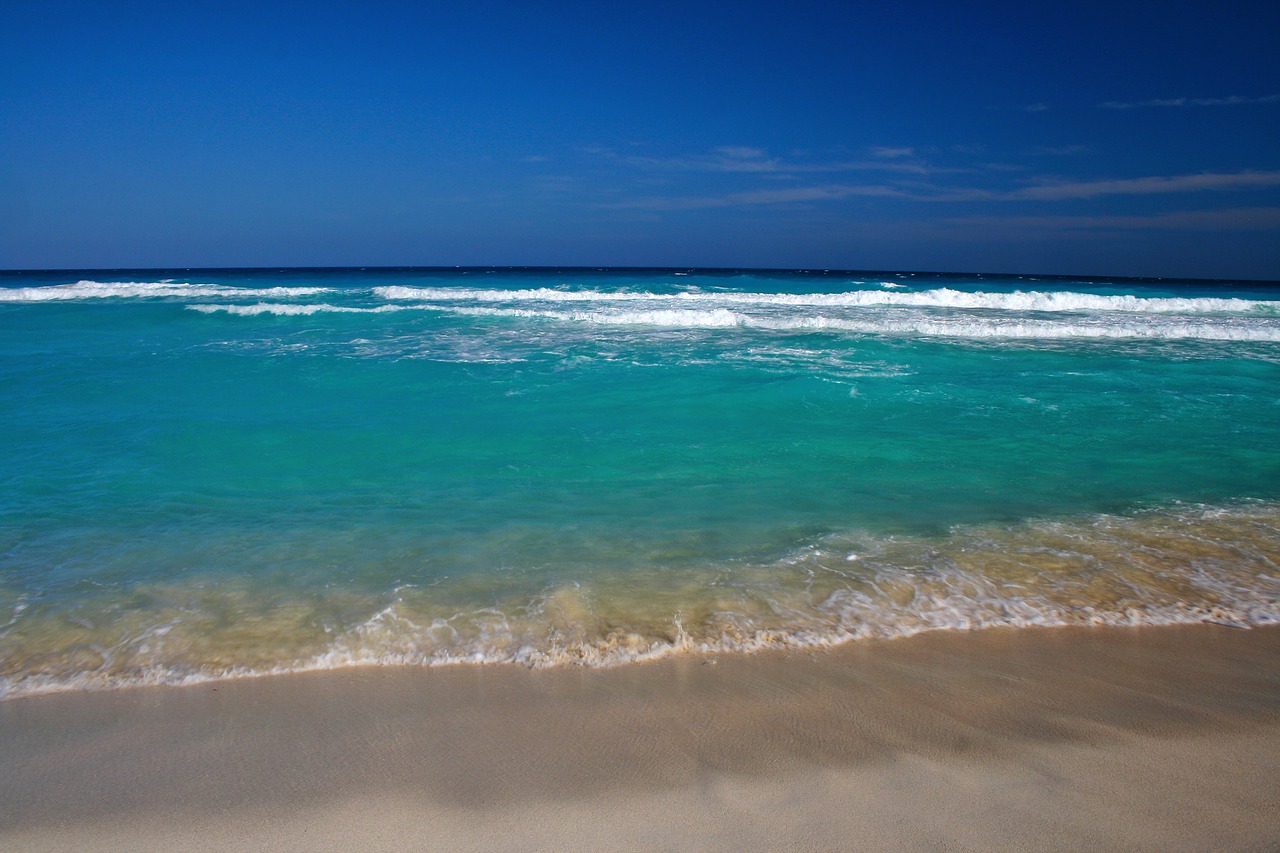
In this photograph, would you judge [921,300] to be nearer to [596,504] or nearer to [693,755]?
[596,504]

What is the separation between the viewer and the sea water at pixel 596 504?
354 centimetres

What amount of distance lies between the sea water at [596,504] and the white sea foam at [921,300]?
43.5 ft

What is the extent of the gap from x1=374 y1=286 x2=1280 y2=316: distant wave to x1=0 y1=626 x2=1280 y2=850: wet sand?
918 inches

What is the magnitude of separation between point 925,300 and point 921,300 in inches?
6.0

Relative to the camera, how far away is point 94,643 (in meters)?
3.35

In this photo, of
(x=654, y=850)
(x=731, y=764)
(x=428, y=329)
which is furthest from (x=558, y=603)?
(x=428, y=329)

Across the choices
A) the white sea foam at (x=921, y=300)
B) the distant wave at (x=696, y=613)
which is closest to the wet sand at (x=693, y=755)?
the distant wave at (x=696, y=613)

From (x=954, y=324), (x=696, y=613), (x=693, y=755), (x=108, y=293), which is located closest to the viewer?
(x=693, y=755)

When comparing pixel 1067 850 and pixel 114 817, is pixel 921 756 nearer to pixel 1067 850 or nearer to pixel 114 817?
pixel 1067 850

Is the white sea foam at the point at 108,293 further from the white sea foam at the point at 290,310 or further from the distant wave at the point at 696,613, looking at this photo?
the distant wave at the point at 696,613

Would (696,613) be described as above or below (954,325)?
below

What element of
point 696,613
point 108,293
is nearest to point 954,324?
point 696,613

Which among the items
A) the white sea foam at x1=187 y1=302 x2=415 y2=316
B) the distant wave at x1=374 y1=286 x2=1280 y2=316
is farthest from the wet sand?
the distant wave at x1=374 y1=286 x2=1280 y2=316

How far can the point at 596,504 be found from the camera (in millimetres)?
5367
